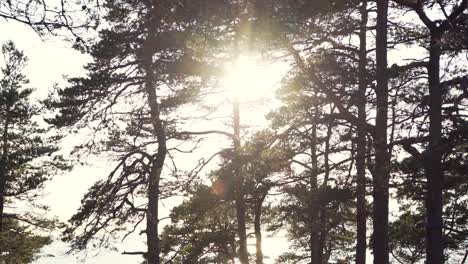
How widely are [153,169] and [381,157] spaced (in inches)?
287

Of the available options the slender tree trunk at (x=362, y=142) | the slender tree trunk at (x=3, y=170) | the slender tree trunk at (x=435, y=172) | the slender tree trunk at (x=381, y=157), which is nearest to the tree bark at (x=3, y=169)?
the slender tree trunk at (x=3, y=170)

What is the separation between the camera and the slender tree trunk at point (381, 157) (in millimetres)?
9695

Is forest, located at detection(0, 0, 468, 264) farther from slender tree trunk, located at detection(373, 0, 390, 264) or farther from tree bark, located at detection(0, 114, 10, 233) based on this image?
tree bark, located at detection(0, 114, 10, 233)

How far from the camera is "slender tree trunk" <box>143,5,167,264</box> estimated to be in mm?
14766

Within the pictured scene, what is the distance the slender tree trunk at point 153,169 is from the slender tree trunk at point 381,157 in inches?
266

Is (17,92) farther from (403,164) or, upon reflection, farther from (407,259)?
(407,259)

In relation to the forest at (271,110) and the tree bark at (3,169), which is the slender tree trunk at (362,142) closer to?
the forest at (271,110)

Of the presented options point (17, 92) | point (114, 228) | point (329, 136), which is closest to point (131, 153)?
point (114, 228)

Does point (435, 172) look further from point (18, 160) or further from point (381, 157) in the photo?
point (18, 160)

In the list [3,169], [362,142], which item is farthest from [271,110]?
[3,169]

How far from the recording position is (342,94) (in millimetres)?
10188

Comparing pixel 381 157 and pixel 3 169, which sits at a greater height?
pixel 3 169

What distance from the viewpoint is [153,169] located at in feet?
48.8

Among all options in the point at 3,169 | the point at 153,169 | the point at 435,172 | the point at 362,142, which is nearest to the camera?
the point at 435,172
